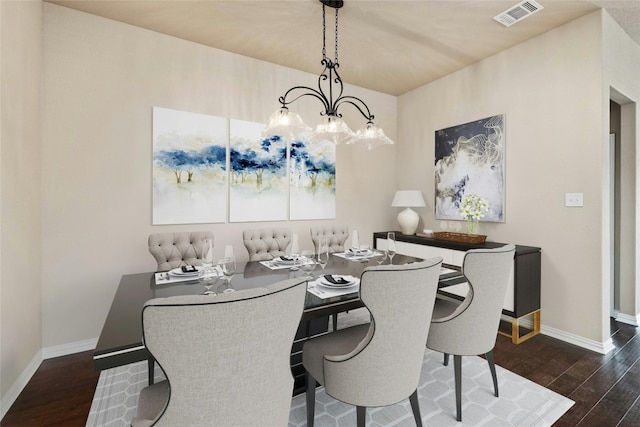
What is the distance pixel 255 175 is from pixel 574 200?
319 cm

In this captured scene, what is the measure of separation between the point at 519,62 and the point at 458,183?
1414 mm

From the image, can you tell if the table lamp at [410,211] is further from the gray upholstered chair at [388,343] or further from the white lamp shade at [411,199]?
the gray upholstered chair at [388,343]

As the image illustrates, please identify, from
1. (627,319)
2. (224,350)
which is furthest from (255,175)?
(627,319)

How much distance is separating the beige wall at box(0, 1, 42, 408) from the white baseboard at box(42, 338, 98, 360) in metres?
0.08

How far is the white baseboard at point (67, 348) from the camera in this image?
2.46m

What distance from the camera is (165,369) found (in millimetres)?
889

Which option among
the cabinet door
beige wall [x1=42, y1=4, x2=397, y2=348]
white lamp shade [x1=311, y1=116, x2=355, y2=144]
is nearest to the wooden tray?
the cabinet door

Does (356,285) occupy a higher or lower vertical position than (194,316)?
lower

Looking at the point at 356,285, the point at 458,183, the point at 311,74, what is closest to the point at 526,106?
the point at 458,183

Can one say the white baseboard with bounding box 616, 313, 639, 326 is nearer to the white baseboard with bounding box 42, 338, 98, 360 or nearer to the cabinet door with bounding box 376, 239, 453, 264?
the cabinet door with bounding box 376, 239, 453, 264

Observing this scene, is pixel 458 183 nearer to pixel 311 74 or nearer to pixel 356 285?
pixel 311 74

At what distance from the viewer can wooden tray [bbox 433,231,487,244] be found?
317cm

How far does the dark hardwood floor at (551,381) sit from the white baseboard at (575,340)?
0.06 meters

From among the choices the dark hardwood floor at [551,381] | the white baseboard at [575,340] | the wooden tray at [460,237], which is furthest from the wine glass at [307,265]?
the white baseboard at [575,340]
